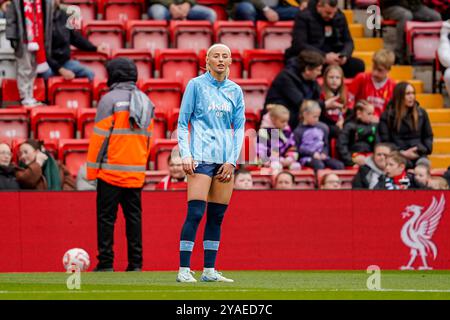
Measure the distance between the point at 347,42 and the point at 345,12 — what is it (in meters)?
1.83

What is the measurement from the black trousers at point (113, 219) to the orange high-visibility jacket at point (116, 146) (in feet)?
0.36

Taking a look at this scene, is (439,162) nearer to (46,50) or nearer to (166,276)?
(46,50)

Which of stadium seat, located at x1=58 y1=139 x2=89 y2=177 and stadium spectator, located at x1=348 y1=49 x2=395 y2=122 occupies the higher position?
stadium spectator, located at x1=348 y1=49 x2=395 y2=122

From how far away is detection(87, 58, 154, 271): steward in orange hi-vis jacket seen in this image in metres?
14.3

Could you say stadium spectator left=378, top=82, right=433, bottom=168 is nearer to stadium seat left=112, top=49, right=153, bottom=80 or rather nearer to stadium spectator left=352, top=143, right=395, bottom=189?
stadium spectator left=352, top=143, right=395, bottom=189

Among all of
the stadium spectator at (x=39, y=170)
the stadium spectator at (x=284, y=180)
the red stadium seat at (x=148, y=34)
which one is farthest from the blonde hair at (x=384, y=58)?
the stadium spectator at (x=39, y=170)

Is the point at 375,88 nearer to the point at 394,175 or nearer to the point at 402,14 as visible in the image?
the point at 402,14

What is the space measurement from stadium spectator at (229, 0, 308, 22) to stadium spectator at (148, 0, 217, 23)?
42cm

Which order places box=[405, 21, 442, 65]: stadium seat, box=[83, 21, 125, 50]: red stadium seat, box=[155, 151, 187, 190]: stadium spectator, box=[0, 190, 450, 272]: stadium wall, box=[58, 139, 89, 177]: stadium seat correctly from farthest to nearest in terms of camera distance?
1. box=[405, 21, 442, 65]: stadium seat
2. box=[83, 21, 125, 50]: red stadium seat
3. box=[58, 139, 89, 177]: stadium seat
4. box=[155, 151, 187, 190]: stadium spectator
5. box=[0, 190, 450, 272]: stadium wall

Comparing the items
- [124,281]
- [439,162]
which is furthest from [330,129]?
[124,281]

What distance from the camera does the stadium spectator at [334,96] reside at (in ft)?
61.7

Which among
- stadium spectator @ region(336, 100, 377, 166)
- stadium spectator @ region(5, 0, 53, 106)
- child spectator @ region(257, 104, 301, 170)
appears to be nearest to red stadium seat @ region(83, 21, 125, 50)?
stadium spectator @ region(5, 0, 53, 106)

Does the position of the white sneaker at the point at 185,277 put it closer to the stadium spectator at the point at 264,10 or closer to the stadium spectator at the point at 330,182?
the stadium spectator at the point at 330,182

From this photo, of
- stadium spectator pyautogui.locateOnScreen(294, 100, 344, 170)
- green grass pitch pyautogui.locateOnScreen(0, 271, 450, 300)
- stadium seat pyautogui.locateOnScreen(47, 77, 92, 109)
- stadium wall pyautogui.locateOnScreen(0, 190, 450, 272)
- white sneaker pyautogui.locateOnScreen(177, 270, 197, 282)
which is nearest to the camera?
green grass pitch pyautogui.locateOnScreen(0, 271, 450, 300)
